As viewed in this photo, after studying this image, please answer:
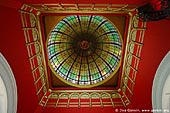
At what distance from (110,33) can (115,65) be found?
1.68 m

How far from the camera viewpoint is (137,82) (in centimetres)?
781

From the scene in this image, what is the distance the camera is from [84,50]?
1080 centimetres

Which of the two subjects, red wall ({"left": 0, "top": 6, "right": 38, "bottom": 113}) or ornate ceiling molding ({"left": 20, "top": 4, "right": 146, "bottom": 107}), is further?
ornate ceiling molding ({"left": 20, "top": 4, "right": 146, "bottom": 107})

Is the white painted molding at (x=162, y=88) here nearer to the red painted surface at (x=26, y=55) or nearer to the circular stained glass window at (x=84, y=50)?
the red painted surface at (x=26, y=55)

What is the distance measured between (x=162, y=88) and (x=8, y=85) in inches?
190

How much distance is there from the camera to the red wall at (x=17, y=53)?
18.1 feet

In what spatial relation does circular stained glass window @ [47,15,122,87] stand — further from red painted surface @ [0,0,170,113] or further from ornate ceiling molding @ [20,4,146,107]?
red painted surface @ [0,0,170,113]

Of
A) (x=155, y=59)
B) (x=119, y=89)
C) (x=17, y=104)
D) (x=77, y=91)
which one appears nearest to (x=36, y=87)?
(x=17, y=104)

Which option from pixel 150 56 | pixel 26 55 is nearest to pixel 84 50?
pixel 26 55

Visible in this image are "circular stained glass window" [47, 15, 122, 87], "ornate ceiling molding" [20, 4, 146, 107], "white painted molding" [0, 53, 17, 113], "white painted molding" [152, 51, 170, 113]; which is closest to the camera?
"white painted molding" [0, 53, 17, 113]

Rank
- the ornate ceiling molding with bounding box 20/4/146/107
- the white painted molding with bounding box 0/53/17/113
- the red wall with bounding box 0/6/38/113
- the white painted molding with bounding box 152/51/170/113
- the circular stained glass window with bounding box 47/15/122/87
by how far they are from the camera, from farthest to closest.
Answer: the circular stained glass window with bounding box 47/15/122/87 → the ornate ceiling molding with bounding box 20/4/146/107 → the white painted molding with bounding box 152/51/170/113 → the white painted molding with bounding box 0/53/17/113 → the red wall with bounding box 0/6/38/113

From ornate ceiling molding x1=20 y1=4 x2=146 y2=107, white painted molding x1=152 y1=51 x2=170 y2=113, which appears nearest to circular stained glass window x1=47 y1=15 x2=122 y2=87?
ornate ceiling molding x1=20 y1=4 x2=146 y2=107

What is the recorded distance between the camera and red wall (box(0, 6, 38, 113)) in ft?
18.1

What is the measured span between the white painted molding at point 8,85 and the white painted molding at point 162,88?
4595 millimetres
